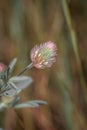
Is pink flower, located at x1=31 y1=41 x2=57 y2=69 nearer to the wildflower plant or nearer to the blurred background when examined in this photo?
the wildflower plant

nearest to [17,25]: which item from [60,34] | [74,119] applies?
[60,34]

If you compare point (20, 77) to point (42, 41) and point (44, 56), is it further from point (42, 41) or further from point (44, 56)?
point (42, 41)

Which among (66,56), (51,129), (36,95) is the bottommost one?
(51,129)

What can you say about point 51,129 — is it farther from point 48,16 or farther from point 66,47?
point 48,16

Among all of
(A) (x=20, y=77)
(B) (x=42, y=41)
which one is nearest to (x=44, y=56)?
(A) (x=20, y=77)

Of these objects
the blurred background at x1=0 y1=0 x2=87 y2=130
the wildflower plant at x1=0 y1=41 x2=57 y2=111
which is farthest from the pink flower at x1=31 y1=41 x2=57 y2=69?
the blurred background at x1=0 y1=0 x2=87 y2=130

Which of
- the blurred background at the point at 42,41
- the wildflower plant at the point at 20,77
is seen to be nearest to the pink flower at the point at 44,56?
the wildflower plant at the point at 20,77

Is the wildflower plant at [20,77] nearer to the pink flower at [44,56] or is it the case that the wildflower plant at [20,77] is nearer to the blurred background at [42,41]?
the pink flower at [44,56]

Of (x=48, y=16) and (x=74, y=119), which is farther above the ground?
(x=48, y=16)
